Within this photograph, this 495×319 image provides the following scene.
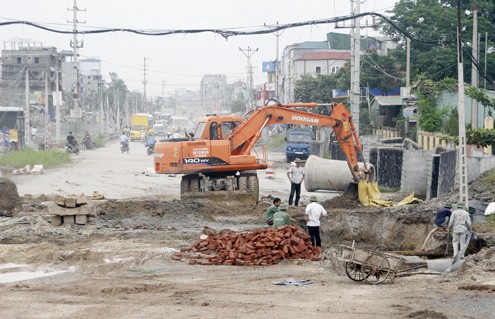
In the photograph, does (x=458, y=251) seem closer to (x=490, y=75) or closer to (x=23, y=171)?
(x=23, y=171)

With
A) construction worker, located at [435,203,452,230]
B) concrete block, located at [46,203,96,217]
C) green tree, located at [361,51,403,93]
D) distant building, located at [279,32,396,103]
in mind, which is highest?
distant building, located at [279,32,396,103]

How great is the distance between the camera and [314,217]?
19.8m

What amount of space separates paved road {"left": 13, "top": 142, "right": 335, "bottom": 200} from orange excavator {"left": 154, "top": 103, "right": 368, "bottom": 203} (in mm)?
3922

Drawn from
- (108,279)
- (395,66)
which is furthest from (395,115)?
(108,279)

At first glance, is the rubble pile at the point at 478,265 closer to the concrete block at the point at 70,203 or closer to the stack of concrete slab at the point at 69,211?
the stack of concrete slab at the point at 69,211

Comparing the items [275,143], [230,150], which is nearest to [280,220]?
[230,150]

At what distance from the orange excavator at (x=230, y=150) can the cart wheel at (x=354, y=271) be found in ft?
42.2

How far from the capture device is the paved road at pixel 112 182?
35.7 meters

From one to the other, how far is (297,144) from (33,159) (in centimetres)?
1673

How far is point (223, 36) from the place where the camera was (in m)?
29.9

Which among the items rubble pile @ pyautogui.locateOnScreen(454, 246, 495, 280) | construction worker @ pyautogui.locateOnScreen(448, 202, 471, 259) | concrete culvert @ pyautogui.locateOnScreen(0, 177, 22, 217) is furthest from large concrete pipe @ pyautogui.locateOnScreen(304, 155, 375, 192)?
rubble pile @ pyautogui.locateOnScreen(454, 246, 495, 280)

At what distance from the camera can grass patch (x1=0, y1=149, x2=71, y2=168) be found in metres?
47.9

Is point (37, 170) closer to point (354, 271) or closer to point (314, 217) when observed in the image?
point (314, 217)

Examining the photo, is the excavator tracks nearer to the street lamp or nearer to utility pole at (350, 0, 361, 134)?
utility pole at (350, 0, 361, 134)
